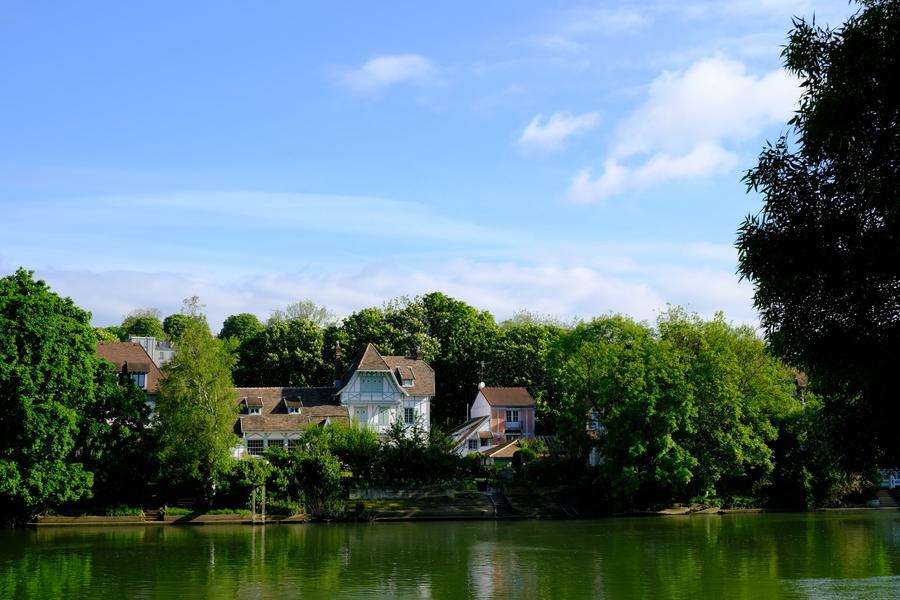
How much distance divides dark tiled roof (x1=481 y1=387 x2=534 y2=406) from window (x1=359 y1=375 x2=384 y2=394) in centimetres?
938

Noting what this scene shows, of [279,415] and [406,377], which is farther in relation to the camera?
[406,377]

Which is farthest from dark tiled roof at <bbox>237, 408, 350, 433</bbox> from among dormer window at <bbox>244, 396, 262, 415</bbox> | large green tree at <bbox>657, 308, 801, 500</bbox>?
large green tree at <bbox>657, 308, 801, 500</bbox>

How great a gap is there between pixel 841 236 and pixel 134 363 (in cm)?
5806

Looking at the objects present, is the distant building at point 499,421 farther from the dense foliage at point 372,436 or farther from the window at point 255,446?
the window at point 255,446

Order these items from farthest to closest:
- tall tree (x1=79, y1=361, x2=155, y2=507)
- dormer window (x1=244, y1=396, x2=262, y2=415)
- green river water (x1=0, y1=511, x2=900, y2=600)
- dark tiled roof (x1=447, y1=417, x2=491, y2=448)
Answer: dark tiled roof (x1=447, y1=417, x2=491, y2=448) < dormer window (x1=244, y1=396, x2=262, y2=415) < tall tree (x1=79, y1=361, x2=155, y2=507) < green river water (x1=0, y1=511, x2=900, y2=600)

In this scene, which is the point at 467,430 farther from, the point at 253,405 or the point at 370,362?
the point at 253,405

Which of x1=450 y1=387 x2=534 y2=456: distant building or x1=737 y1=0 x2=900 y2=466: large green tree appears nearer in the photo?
x1=737 y1=0 x2=900 y2=466: large green tree

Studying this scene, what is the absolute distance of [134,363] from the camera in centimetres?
6831

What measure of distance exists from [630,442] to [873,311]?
36623 millimetres

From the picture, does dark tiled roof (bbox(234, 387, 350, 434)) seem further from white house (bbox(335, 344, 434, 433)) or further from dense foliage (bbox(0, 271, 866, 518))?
dense foliage (bbox(0, 271, 866, 518))

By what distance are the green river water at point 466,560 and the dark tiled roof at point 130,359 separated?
1843cm

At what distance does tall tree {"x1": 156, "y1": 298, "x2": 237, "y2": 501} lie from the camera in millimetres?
52875

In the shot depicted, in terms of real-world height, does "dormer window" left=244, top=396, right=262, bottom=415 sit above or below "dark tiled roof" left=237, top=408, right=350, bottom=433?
above

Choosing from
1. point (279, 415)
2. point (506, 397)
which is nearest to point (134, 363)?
point (279, 415)
